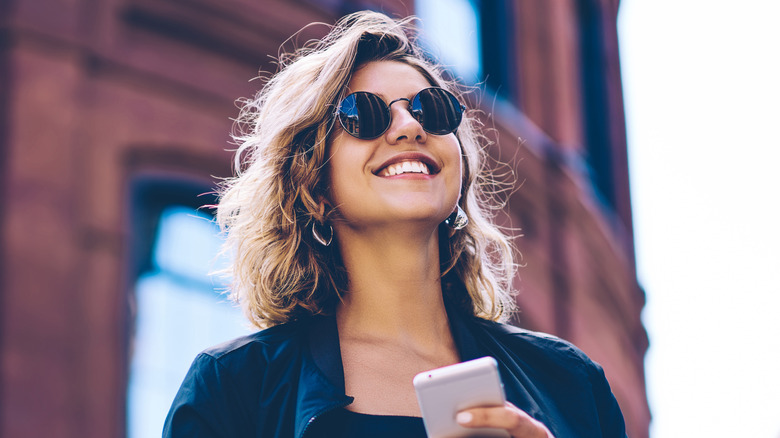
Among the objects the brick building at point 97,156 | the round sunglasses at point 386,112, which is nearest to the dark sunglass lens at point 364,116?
the round sunglasses at point 386,112

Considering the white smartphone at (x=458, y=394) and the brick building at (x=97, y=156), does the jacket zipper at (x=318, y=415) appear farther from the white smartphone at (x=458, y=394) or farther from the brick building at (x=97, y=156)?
the brick building at (x=97, y=156)

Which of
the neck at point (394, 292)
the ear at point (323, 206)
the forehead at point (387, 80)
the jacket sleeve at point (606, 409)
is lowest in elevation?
the jacket sleeve at point (606, 409)

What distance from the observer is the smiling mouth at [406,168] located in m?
2.33

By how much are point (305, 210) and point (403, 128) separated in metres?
0.40

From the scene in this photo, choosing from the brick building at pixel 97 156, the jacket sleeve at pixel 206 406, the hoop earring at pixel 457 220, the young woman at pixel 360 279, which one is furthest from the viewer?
the brick building at pixel 97 156

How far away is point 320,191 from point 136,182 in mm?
4066

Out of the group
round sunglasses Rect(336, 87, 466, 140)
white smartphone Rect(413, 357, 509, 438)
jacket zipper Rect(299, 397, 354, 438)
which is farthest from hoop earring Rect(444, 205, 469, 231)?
white smartphone Rect(413, 357, 509, 438)

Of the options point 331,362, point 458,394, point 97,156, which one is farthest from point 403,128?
point 97,156

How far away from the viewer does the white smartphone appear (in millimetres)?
1684

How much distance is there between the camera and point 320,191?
257 centimetres

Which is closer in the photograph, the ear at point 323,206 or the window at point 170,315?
the ear at point 323,206

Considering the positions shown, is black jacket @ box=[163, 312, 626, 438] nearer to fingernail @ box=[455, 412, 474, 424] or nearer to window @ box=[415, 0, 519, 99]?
fingernail @ box=[455, 412, 474, 424]

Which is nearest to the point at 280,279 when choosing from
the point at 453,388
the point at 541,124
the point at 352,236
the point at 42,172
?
the point at 352,236

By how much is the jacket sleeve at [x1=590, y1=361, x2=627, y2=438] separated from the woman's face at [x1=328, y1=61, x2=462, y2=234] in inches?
22.3
